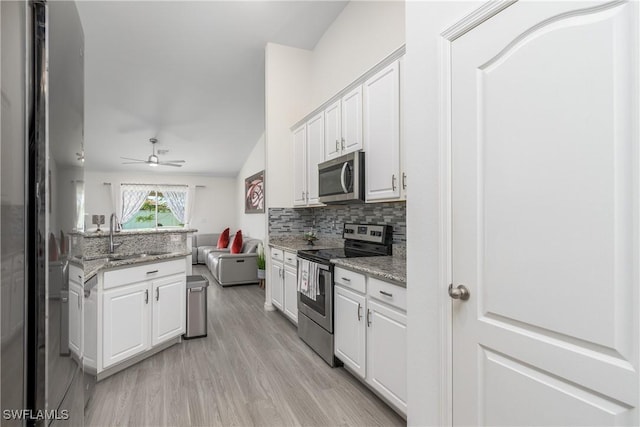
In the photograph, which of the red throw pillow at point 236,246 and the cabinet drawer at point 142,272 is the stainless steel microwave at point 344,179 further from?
the red throw pillow at point 236,246

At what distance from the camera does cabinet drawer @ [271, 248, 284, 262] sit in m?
3.63

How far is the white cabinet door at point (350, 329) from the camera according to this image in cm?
209

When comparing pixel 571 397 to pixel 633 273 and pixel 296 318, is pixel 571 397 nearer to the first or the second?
pixel 633 273

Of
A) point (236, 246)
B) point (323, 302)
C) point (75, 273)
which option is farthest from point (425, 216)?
point (236, 246)

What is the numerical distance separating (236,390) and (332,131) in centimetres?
240

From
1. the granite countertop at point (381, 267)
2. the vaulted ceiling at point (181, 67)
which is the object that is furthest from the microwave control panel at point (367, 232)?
the vaulted ceiling at point (181, 67)

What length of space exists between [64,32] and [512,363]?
5.60ft

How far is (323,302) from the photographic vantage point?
2547mm

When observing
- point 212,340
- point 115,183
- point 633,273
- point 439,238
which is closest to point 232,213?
point 115,183

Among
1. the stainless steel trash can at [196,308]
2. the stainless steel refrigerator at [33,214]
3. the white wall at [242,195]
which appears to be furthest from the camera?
the white wall at [242,195]

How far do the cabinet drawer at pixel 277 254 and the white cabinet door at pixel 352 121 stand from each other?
1.43 meters

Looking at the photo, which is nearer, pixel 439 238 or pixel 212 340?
pixel 439 238

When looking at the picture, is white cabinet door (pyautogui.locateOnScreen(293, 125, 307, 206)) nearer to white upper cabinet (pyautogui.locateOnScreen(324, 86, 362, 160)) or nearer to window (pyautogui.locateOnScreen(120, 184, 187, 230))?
white upper cabinet (pyautogui.locateOnScreen(324, 86, 362, 160))

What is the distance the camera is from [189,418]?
185 centimetres
